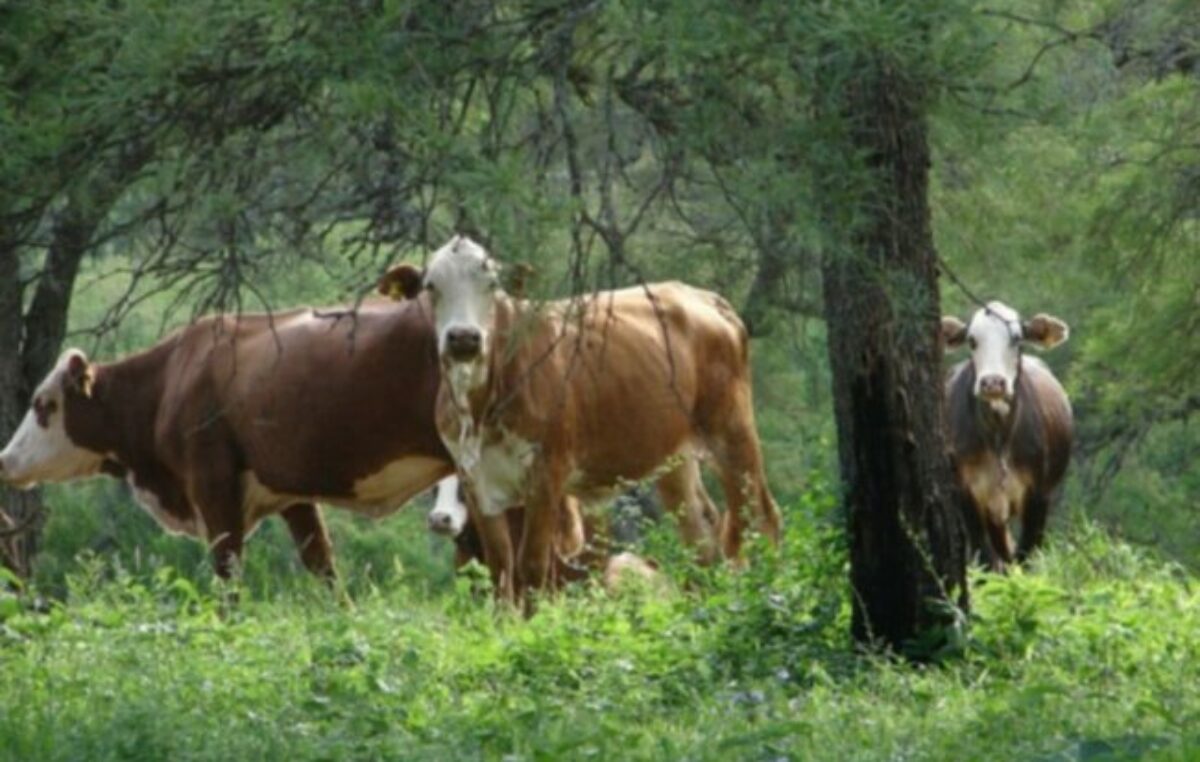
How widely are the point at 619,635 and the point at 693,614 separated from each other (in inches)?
14.2

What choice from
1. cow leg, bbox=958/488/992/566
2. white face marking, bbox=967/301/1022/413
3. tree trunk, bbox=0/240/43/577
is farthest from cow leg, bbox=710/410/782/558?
tree trunk, bbox=0/240/43/577

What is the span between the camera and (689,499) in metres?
17.3

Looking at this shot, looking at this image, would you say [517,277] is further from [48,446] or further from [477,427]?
[48,446]

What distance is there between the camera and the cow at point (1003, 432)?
59.9ft

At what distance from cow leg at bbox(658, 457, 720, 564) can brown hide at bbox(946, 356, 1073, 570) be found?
1674mm

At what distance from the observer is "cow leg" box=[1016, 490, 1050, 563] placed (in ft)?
61.7

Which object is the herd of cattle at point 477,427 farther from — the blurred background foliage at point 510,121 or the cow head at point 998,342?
the blurred background foliage at point 510,121

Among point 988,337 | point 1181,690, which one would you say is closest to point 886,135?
point 1181,690

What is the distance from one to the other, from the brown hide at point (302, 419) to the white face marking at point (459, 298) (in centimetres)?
274

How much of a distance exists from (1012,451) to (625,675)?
811 cm

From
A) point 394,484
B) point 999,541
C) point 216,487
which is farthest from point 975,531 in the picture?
point 216,487

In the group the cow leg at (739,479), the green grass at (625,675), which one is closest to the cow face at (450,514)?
the cow leg at (739,479)

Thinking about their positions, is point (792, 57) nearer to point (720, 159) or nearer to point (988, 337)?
point (720, 159)

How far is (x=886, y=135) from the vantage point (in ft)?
32.7
